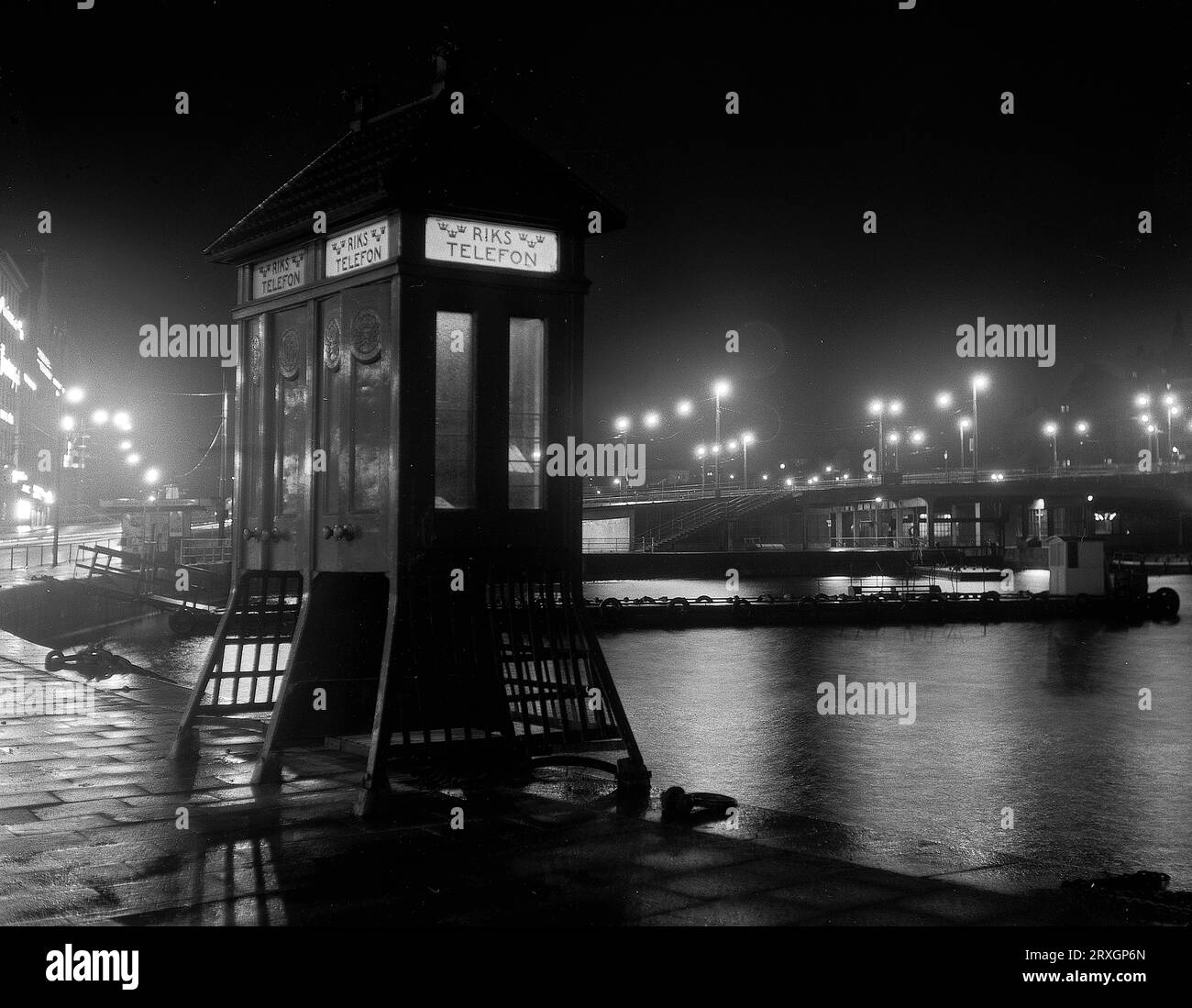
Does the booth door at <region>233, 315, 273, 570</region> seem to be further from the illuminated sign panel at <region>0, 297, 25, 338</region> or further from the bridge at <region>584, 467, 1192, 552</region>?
the illuminated sign panel at <region>0, 297, 25, 338</region>

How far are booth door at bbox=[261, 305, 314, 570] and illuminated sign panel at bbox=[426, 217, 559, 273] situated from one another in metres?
1.35

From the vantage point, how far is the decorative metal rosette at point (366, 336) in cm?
815

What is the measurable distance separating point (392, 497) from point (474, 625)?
1.05m

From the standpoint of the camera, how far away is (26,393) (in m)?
123

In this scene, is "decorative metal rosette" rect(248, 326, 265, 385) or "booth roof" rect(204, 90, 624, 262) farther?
"decorative metal rosette" rect(248, 326, 265, 385)

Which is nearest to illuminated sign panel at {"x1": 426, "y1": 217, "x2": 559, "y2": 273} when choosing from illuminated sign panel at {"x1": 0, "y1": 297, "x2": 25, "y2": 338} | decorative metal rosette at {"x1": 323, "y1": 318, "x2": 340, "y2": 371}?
decorative metal rosette at {"x1": 323, "y1": 318, "x2": 340, "y2": 371}

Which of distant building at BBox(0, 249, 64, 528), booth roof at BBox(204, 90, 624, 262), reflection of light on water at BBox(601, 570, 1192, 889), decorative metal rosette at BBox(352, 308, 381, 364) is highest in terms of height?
distant building at BBox(0, 249, 64, 528)

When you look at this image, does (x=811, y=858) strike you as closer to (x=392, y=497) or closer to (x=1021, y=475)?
(x=392, y=497)

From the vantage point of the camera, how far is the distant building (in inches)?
3984

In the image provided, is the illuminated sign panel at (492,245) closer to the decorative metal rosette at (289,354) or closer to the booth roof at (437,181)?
the booth roof at (437,181)

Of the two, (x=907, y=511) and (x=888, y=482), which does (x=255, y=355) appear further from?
(x=907, y=511)

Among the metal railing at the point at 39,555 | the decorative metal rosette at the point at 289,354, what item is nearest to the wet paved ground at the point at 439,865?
the decorative metal rosette at the point at 289,354

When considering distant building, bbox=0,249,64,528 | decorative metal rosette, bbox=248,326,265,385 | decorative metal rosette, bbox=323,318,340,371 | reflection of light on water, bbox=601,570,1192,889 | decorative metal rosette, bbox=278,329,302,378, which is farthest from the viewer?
distant building, bbox=0,249,64,528
